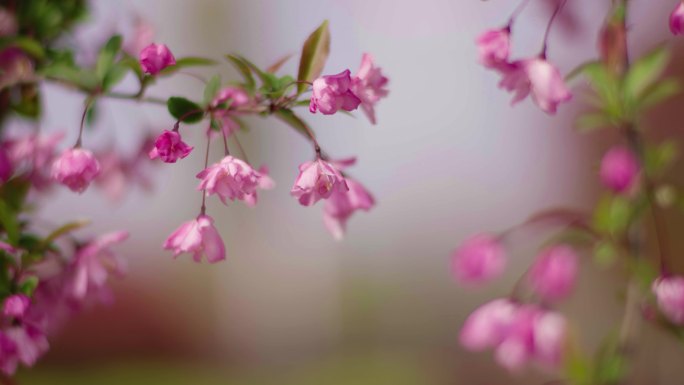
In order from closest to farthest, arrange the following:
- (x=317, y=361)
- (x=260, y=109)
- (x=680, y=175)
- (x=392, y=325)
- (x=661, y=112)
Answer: (x=260, y=109) < (x=680, y=175) < (x=661, y=112) < (x=317, y=361) < (x=392, y=325)

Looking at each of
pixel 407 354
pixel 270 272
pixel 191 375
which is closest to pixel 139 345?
pixel 191 375

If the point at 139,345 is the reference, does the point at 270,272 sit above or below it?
above

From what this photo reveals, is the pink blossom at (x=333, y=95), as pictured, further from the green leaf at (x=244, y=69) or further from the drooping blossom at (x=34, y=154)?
the drooping blossom at (x=34, y=154)

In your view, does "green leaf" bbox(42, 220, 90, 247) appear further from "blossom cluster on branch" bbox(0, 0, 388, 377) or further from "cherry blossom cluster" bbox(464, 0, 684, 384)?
"cherry blossom cluster" bbox(464, 0, 684, 384)

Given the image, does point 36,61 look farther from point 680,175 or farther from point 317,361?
point 317,361

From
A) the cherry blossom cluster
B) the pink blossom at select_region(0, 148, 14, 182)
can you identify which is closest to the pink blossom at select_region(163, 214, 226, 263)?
the pink blossom at select_region(0, 148, 14, 182)

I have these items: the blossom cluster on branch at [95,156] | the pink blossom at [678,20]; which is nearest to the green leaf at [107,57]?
the blossom cluster on branch at [95,156]
